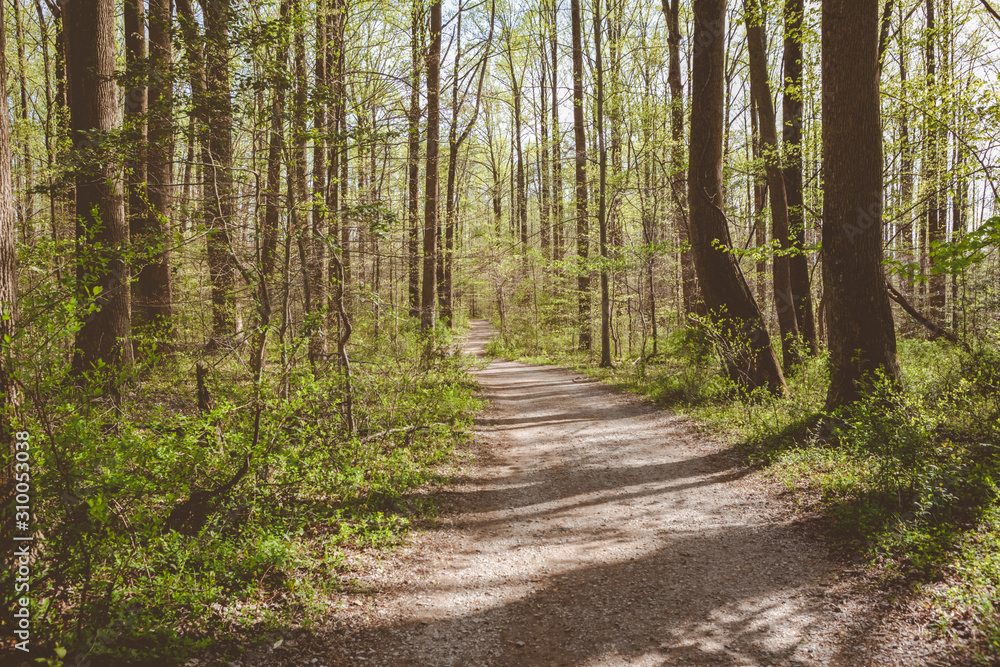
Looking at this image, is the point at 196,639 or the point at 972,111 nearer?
the point at 196,639

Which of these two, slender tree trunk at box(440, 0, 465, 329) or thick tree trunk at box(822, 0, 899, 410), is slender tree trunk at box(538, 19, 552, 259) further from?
thick tree trunk at box(822, 0, 899, 410)

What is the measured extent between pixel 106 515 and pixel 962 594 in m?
5.38

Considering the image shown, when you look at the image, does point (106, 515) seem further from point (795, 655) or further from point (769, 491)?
point (769, 491)

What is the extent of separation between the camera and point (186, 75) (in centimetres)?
496

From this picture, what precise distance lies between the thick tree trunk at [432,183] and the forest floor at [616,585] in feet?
21.9

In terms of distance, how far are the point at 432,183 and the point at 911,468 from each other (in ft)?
37.3

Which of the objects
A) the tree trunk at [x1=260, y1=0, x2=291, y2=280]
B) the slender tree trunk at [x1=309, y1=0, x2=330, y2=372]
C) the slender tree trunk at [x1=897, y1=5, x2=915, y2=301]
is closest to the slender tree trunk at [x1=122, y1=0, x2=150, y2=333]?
the tree trunk at [x1=260, y1=0, x2=291, y2=280]

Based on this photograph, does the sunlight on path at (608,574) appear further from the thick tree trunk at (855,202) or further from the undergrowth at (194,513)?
the thick tree trunk at (855,202)

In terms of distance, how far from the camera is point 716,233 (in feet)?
29.6

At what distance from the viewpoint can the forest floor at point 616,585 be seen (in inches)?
124

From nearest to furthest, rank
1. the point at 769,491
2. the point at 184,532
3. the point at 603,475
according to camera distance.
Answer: the point at 184,532
the point at 769,491
the point at 603,475

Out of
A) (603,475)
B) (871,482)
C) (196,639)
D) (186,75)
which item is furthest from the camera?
(603,475)

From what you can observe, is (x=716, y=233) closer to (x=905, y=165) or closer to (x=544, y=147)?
(x=905, y=165)

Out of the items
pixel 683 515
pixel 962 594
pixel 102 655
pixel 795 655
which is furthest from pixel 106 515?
pixel 962 594
